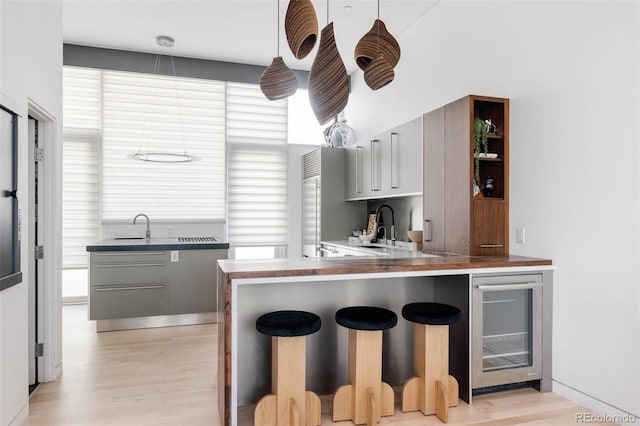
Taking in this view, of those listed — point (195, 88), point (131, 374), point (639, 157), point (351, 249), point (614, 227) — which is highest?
point (195, 88)

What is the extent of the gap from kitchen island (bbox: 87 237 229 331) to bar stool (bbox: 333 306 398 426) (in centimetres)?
248

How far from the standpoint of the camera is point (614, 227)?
2387mm

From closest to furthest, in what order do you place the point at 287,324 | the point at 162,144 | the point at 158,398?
the point at 287,324 < the point at 158,398 < the point at 162,144

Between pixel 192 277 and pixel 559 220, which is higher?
pixel 559 220

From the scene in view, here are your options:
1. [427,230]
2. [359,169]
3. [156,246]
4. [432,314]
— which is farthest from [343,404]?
[359,169]

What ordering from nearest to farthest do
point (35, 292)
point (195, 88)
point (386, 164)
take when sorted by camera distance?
1. point (35, 292)
2. point (386, 164)
3. point (195, 88)

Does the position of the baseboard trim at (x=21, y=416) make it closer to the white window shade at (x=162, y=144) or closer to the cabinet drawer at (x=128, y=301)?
the cabinet drawer at (x=128, y=301)

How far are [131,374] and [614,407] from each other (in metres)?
3.25

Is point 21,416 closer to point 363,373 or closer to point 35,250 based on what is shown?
point 35,250

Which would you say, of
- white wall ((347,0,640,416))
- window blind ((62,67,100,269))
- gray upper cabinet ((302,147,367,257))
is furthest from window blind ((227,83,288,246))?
white wall ((347,0,640,416))

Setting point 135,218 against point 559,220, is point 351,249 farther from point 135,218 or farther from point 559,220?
point 135,218

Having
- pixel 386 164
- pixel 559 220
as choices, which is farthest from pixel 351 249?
pixel 559 220

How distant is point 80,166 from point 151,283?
7.09 feet

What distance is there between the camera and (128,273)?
14.1 ft
